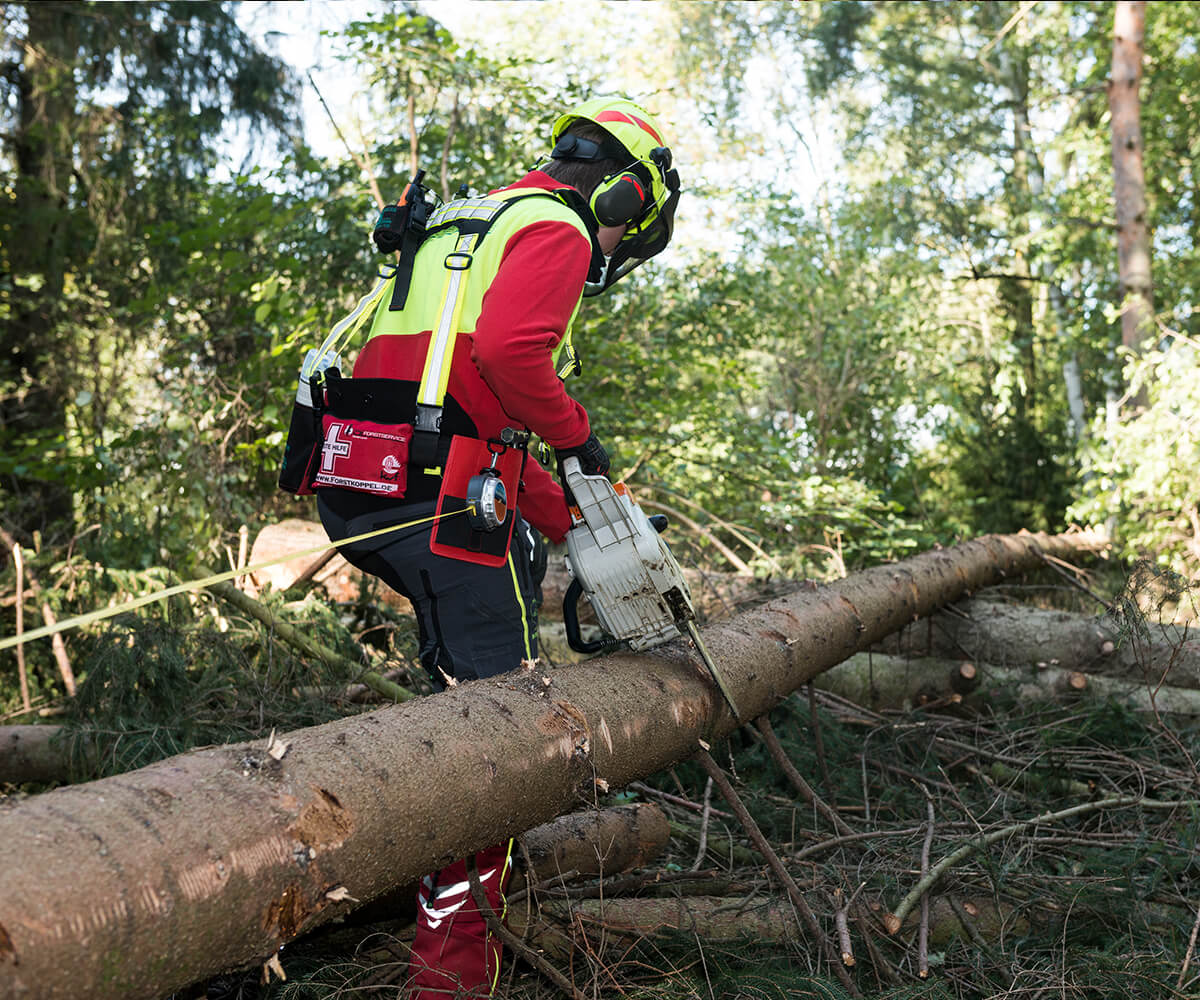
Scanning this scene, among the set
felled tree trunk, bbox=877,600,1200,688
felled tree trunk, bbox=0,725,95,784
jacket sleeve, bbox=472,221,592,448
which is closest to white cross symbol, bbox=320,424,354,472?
jacket sleeve, bbox=472,221,592,448

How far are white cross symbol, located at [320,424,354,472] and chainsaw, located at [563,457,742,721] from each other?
1.96 feet

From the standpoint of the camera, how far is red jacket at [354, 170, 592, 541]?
238 centimetres

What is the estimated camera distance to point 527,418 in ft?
8.23

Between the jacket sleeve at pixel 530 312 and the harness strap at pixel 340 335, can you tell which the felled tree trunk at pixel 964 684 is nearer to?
the jacket sleeve at pixel 530 312

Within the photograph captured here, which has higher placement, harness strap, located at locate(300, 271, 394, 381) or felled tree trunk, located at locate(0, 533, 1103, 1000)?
harness strap, located at locate(300, 271, 394, 381)

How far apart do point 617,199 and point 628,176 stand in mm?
85

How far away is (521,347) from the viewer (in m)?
2.37

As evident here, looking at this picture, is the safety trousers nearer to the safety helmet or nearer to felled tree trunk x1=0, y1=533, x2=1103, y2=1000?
felled tree trunk x1=0, y1=533, x2=1103, y2=1000

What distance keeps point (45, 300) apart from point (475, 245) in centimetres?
726

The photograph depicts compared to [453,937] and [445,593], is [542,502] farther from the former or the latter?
[453,937]

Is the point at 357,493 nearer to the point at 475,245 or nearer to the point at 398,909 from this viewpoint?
the point at 475,245

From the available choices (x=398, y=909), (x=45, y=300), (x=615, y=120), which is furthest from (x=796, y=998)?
(x=45, y=300)

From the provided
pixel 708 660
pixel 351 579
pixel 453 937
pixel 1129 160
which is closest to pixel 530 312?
pixel 708 660

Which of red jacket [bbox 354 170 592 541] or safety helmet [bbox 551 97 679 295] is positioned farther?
safety helmet [bbox 551 97 679 295]
